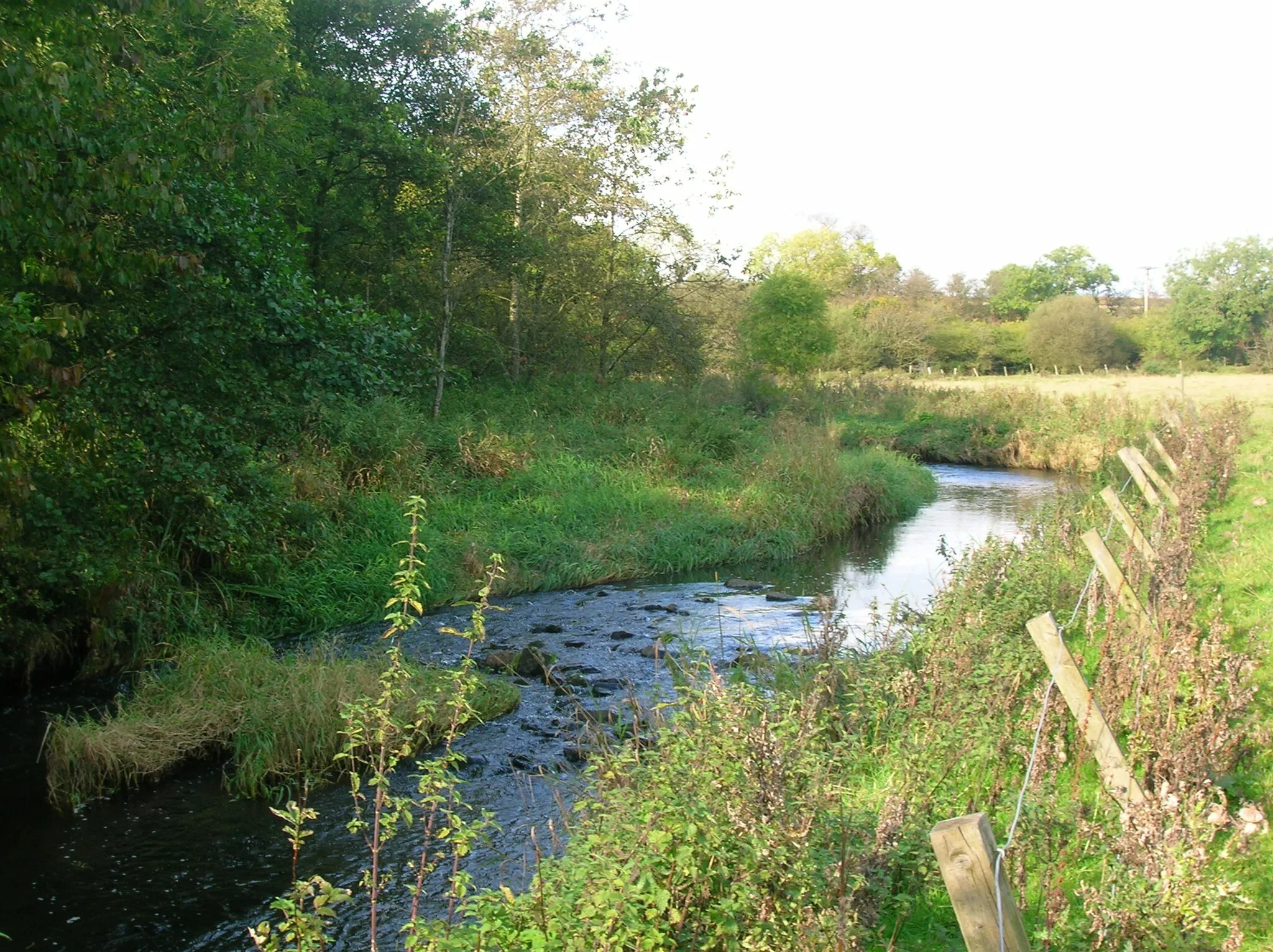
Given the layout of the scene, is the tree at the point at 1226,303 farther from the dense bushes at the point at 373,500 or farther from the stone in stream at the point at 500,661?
the stone in stream at the point at 500,661

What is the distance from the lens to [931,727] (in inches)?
223

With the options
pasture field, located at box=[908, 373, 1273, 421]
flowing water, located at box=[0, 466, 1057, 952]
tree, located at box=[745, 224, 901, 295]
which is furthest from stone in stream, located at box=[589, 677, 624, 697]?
tree, located at box=[745, 224, 901, 295]

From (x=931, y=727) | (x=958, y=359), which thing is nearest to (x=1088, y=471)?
(x=931, y=727)

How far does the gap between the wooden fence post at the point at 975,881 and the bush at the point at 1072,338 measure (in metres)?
62.7

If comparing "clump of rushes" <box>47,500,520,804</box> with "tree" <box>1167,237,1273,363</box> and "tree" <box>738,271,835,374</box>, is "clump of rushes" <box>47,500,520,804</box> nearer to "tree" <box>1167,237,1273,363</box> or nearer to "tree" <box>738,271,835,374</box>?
"tree" <box>738,271,835,374</box>

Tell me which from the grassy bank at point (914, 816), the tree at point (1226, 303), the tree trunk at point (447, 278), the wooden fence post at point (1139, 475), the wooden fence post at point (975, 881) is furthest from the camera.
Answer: the tree at point (1226, 303)

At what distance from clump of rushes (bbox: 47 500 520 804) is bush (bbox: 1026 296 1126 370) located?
58248 millimetres

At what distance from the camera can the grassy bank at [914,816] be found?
3.56 m

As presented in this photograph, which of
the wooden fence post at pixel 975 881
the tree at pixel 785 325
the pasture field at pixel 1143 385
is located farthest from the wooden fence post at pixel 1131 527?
the tree at pixel 785 325

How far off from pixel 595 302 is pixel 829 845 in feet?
82.8

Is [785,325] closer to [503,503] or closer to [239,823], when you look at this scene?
[503,503]

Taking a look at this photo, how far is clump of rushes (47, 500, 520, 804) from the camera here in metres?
7.66

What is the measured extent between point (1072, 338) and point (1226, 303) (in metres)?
9.59

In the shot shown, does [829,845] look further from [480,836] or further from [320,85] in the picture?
[320,85]
